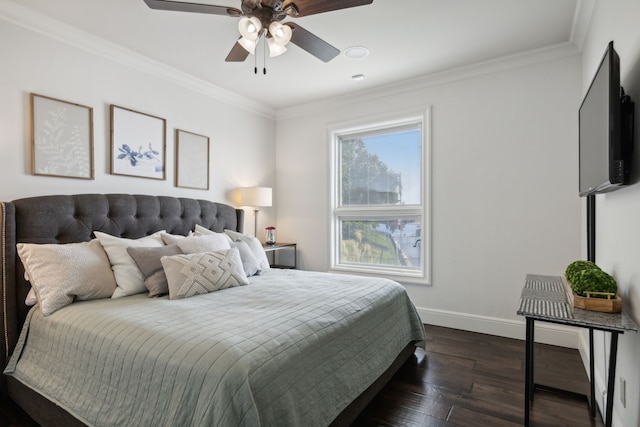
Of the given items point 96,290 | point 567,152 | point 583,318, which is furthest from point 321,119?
Result: point 583,318

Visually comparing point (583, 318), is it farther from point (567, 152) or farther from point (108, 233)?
point (108, 233)

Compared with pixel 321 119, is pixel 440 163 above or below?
below

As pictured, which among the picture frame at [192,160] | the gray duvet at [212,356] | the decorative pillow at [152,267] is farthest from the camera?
the picture frame at [192,160]

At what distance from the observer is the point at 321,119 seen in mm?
4289

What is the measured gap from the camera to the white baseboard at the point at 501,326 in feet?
9.57

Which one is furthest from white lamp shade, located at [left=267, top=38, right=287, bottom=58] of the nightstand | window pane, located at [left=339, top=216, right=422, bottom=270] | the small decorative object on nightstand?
the nightstand

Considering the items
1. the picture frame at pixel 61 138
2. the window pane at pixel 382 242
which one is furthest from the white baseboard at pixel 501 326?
the picture frame at pixel 61 138

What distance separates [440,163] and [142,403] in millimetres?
3191

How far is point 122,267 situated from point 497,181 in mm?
3245

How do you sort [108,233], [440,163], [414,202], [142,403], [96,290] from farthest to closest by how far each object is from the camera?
1. [414,202]
2. [440,163]
3. [108,233]
4. [96,290]
5. [142,403]

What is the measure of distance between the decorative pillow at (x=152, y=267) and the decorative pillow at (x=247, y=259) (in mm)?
604

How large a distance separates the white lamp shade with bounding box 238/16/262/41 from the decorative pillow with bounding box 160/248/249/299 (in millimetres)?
1448

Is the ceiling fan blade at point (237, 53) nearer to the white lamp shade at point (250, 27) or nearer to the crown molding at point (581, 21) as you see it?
the white lamp shade at point (250, 27)

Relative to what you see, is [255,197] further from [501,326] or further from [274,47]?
[501,326]
